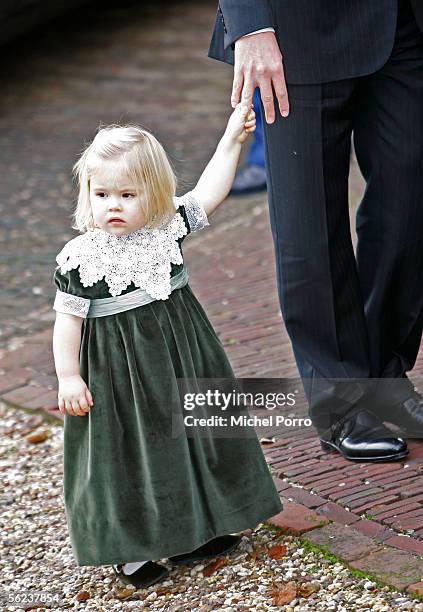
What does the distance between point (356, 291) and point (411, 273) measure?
0.17m

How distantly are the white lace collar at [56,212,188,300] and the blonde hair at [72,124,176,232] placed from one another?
0.04 meters

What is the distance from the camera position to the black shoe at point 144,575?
9.25ft

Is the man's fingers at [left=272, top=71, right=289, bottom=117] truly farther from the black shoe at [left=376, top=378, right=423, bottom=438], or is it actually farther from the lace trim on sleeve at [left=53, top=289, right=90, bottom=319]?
the black shoe at [left=376, top=378, right=423, bottom=438]

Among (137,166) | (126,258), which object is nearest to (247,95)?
(137,166)

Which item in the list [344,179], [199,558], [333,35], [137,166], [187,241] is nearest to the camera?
[137,166]

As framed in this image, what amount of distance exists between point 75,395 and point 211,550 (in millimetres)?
579

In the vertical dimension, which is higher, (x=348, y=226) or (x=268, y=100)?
(x=268, y=100)

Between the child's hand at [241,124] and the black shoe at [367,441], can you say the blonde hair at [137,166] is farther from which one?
the black shoe at [367,441]

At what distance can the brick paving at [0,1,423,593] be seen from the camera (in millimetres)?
3086

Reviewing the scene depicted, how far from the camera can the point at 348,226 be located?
3273 millimetres

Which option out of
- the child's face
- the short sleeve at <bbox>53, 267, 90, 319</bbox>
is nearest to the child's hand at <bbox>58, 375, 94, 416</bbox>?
the short sleeve at <bbox>53, 267, 90, 319</bbox>

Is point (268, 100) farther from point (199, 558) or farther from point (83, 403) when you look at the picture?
point (199, 558)

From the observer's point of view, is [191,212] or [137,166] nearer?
[137,166]

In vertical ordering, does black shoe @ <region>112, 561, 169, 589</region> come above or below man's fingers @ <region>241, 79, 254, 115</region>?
below
